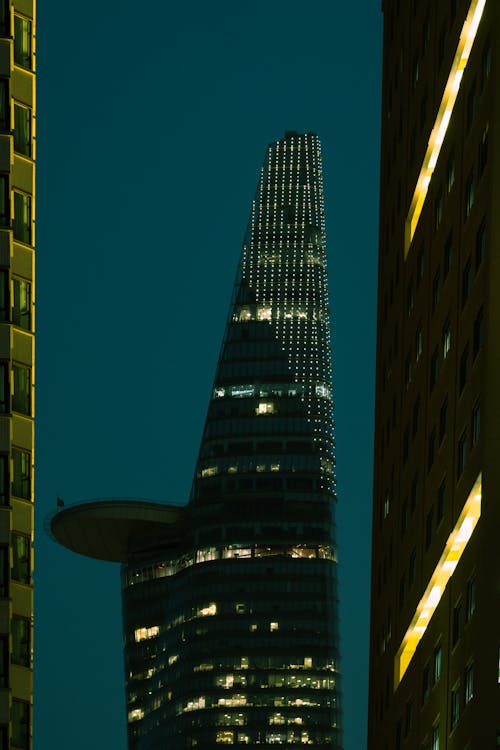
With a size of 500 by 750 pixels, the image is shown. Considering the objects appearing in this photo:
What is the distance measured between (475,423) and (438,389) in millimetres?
8952

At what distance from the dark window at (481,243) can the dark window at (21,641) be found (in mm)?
→ 20358

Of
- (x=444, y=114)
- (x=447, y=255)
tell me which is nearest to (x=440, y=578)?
(x=447, y=255)

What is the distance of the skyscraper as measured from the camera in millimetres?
72188

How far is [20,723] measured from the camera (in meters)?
71.9

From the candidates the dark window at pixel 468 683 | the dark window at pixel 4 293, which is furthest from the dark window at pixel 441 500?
the dark window at pixel 4 293

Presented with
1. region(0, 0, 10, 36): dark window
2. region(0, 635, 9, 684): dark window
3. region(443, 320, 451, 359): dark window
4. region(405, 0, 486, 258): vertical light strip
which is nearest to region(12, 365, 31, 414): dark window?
region(0, 635, 9, 684): dark window

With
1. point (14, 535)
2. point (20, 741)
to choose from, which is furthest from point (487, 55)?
point (20, 741)

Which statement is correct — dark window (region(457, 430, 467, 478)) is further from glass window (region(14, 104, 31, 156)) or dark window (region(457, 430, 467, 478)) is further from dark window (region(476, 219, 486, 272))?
glass window (region(14, 104, 31, 156))

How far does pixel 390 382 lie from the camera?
97312 mm

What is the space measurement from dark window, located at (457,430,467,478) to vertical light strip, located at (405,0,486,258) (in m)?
15.2

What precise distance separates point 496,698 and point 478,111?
21.6 meters

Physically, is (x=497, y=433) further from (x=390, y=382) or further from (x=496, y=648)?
(x=390, y=382)

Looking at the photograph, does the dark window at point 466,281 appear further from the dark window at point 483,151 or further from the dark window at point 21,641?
the dark window at point 21,641

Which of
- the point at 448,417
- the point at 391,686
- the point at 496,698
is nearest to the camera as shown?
the point at 496,698
